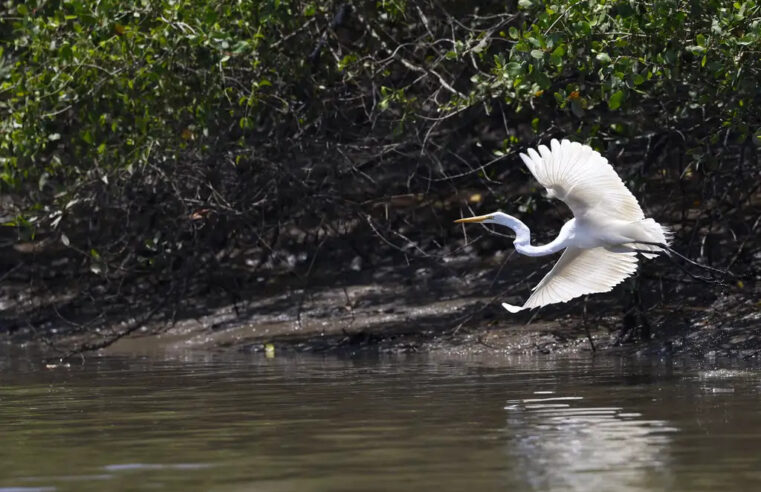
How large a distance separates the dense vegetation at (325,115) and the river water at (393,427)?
1.65m

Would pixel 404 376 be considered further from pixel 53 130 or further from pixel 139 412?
pixel 53 130

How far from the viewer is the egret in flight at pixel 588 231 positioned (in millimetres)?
8820

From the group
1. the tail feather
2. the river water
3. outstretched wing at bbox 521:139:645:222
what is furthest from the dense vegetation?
the river water

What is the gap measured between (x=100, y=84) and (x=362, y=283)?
155 inches


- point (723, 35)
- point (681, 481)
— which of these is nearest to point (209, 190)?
point (723, 35)

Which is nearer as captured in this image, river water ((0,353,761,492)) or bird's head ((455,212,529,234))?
river water ((0,353,761,492))

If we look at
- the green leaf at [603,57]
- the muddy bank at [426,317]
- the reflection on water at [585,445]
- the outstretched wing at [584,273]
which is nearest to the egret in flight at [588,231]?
the outstretched wing at [584,273]

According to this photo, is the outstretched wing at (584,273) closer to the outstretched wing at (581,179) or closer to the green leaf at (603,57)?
the outstretched wing at (581,179)

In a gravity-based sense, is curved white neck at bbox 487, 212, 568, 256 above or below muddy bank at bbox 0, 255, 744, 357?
above

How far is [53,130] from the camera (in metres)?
11.6

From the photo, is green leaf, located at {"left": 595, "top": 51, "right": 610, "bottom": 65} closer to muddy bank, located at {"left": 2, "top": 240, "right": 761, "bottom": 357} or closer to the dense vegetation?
the dense vegetation

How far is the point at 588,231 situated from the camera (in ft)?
30.7

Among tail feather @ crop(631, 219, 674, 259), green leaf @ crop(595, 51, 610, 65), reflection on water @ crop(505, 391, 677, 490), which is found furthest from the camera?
tail feather @ crop(631, 219, 674, 259)

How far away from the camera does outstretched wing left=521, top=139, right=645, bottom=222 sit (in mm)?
8664
